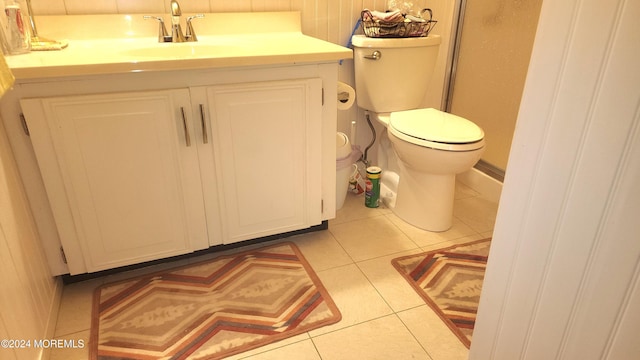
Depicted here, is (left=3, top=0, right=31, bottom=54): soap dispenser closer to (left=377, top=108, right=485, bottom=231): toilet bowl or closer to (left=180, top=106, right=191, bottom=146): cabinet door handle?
(left=180, top=106, right=191, bottom=146): cabinet door handle

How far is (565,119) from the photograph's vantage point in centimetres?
73

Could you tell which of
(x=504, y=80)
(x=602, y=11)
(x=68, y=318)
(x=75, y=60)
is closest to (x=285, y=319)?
(x=68, y=318)

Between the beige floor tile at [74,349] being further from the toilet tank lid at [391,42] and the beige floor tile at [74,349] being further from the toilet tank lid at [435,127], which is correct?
the toilet tank lid at [391,42]

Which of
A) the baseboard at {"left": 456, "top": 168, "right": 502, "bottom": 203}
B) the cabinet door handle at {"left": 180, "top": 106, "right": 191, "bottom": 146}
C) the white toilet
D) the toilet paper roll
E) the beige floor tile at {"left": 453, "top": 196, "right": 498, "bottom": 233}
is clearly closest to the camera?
the cabinet door handle at {"left": 180, "top": 106, "right": 191, "bottom": 146}

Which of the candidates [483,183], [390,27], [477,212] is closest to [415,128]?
[390,27]

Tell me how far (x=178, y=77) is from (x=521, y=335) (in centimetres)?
122

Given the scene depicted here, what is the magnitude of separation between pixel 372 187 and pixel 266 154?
741mm

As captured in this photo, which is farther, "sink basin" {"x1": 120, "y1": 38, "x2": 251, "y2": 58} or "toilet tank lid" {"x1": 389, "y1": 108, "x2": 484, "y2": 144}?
"toilet tank lid" {"x1": 389, "y1": 108, "x2": 484, "y2": 144}

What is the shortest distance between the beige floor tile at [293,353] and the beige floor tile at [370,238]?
1.67 ft

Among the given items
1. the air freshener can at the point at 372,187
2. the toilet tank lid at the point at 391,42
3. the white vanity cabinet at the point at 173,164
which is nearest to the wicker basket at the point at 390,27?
the toilet tank lid at the point at 391,42

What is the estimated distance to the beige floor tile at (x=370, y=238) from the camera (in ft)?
5.87

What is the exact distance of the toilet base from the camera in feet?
6.19

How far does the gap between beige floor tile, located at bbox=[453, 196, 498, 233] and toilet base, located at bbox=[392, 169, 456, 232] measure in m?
0.12

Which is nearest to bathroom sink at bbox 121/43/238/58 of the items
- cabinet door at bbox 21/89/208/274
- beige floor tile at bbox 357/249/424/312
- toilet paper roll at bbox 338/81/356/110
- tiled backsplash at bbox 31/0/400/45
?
tiled backsplash at bbox 31/0/400/45
